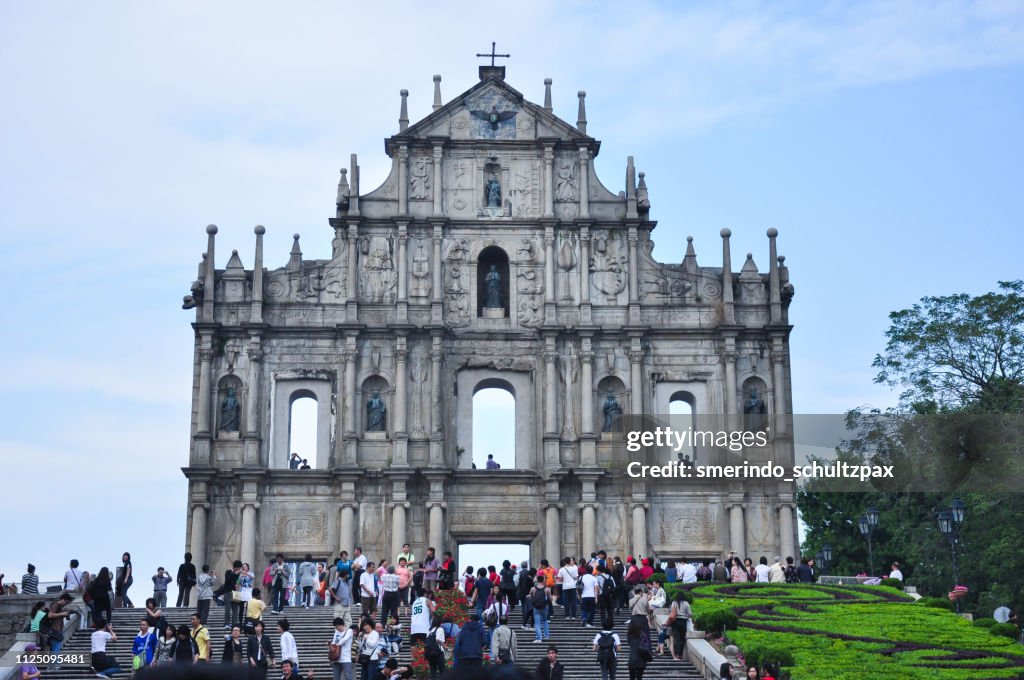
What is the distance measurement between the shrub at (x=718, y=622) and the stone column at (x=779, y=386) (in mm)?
14710

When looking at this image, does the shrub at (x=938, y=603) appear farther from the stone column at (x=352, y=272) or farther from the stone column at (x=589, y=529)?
the stone column at (x=352, y=272)

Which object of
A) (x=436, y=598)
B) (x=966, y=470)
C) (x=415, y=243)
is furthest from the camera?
(x=415, y=243)

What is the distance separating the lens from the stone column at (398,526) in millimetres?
38156

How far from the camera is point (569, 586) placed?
28.6 m

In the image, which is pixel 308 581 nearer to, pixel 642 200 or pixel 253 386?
pixel 253 386

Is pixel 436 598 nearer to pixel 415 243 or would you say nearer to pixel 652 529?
pixel 652 529

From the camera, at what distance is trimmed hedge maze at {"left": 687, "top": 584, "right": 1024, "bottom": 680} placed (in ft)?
72.7

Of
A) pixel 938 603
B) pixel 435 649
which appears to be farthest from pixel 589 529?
pixel 435 649

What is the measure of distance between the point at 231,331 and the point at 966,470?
65.5ft

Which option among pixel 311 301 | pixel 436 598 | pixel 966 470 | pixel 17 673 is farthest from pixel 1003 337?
pixel 17 673

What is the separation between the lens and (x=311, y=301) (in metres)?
40.6

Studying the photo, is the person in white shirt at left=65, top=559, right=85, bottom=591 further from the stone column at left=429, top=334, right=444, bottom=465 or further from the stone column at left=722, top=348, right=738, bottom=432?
the stone column at left=722, top=348, right=738, bottom=432

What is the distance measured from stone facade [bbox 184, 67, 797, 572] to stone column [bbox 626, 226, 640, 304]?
0.07 meters

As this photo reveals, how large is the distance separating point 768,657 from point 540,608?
481 cm
